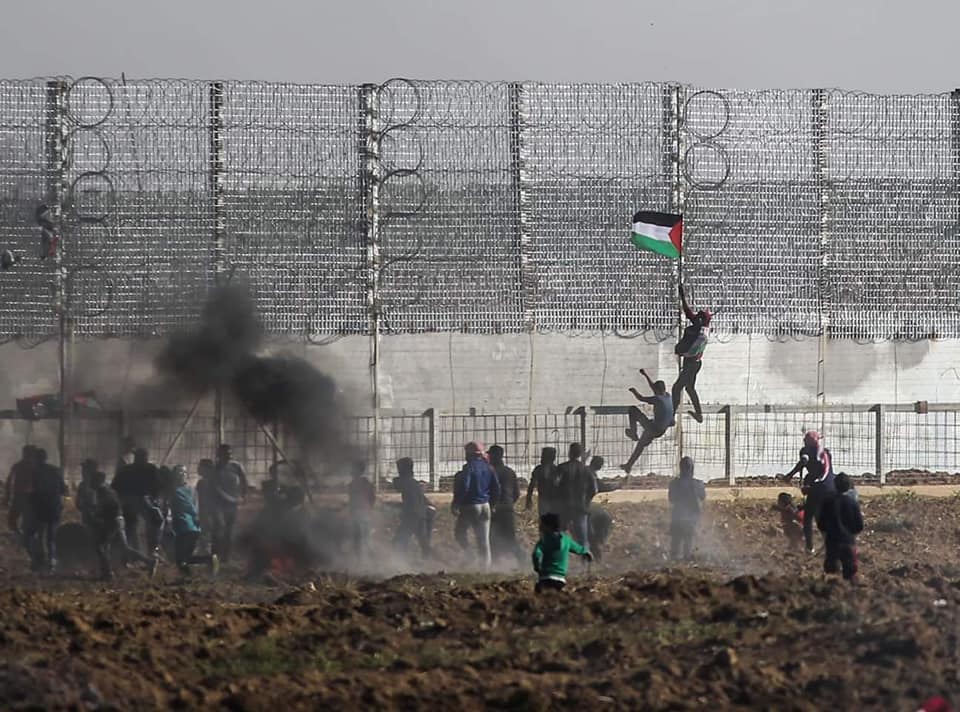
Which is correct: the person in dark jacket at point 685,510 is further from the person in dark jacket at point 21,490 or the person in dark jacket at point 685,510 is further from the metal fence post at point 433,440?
the person in dark jacket at point 21,490

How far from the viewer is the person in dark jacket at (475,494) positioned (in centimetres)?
1961

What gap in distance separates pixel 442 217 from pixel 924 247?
24.4 ft

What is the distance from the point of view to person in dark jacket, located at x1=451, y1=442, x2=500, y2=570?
64.3 feet

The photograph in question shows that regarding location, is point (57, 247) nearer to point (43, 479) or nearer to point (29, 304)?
point (29, 304)

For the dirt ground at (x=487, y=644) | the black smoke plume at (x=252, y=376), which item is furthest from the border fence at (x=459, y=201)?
the dirt ground at (x=487, y=644)

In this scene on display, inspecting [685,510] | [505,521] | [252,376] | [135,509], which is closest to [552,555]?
[505,521]

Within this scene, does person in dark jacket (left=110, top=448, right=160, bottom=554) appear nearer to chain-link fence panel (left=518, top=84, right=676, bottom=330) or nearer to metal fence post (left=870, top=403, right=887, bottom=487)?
chain-link fence panel (left=518, top=84, right=676, bottom=330)

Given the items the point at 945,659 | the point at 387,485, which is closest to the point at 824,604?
the point at 945,659

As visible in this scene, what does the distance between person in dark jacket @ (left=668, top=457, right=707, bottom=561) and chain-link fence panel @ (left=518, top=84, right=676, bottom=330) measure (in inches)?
152

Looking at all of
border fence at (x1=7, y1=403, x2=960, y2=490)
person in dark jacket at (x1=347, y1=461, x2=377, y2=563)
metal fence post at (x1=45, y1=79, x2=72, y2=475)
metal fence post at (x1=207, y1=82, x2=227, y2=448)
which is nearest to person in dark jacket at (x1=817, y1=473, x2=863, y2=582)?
person in dark jacket at (x1=347, y1=461, x2=377, y2=563)

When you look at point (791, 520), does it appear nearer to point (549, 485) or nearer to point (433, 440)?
point (549, 485)

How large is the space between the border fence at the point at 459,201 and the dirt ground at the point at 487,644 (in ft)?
20.5

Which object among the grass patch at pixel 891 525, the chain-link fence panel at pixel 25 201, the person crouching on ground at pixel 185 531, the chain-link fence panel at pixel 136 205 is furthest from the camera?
the chain-link fence panel at pixel 25 201

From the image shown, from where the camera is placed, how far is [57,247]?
2306 cm
